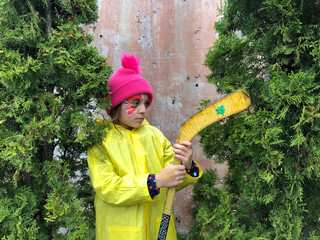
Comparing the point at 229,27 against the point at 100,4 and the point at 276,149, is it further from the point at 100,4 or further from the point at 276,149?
the point at 100,4

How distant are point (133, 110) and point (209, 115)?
1.77ft

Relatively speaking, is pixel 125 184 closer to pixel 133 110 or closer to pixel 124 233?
pixel 124 233

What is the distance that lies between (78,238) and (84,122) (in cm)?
77

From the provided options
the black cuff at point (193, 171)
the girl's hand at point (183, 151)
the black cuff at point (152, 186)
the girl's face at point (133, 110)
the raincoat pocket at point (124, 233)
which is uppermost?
the girl's face at point (133, 110)

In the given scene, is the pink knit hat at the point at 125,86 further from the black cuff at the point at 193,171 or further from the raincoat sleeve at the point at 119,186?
the black cuff at the point at 193,171

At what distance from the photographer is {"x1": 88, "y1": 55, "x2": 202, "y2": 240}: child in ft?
4.70

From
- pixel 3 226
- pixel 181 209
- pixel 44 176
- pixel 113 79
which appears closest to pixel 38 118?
pixel 44 176

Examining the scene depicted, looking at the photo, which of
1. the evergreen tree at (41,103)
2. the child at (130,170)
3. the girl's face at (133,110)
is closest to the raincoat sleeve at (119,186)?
the child at (130,170)

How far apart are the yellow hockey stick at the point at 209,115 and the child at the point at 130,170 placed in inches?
3.3

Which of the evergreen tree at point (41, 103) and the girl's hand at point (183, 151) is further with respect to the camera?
the girl's hand at point (183, 151)

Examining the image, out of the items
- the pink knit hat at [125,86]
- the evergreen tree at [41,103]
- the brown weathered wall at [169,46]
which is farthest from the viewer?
the brown weathered wall at [169,46]

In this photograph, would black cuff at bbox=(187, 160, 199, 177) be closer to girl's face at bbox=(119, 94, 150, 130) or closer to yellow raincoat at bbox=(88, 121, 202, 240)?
yellow raincoat at bbox=(88, 121, 202, 240)

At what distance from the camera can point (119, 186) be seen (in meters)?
1.43

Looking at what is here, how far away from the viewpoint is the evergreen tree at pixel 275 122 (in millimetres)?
1542
